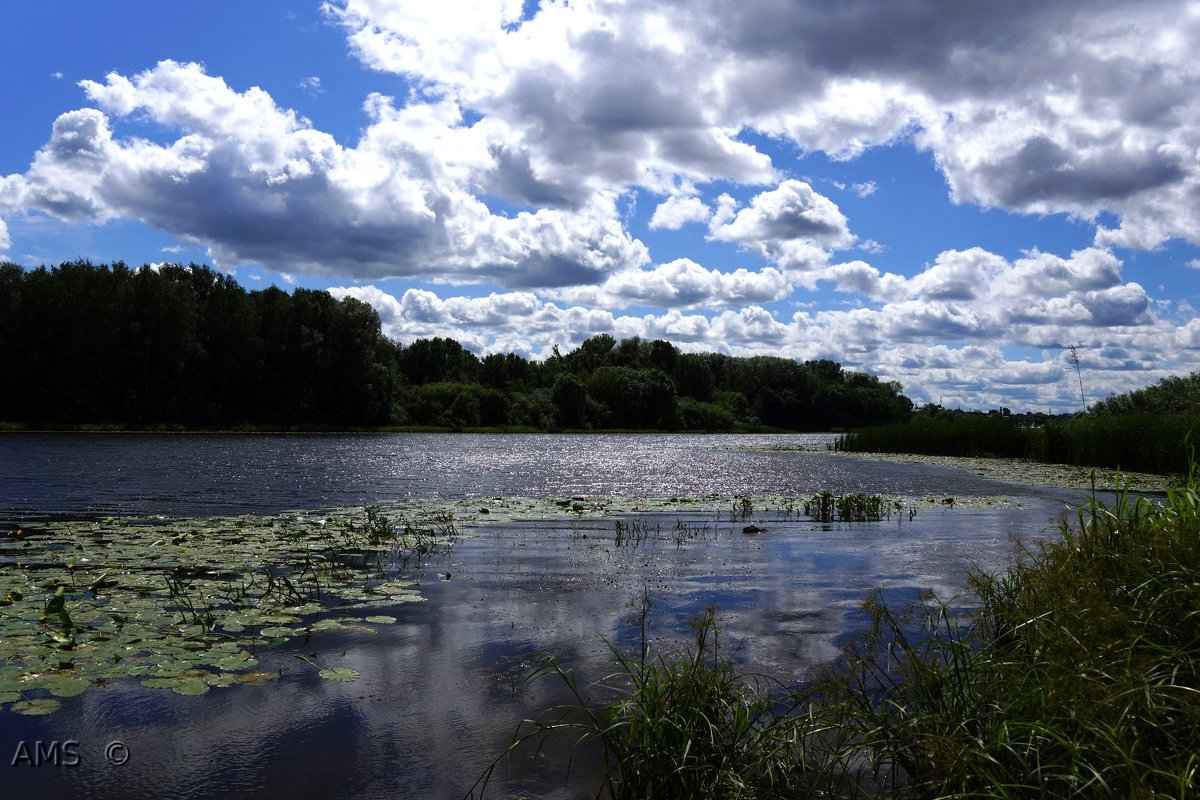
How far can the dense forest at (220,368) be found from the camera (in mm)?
68625

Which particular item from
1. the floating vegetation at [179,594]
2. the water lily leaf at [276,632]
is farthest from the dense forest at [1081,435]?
the water lily leaf at [276,632]

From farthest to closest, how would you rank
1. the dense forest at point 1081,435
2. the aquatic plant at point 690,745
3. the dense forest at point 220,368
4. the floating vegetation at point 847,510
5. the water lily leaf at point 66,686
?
the dense forest at point 220,368, the dense forest at point 1081,435, the floating vegetation at point 847,510, the water lily leaf at point 66,686, the aquatic plant at point 690,745

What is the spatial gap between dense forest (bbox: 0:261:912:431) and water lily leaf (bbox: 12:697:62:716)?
72981 mm

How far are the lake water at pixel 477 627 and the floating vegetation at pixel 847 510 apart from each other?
546mm

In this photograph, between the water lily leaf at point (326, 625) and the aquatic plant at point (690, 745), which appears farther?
the water lily leaf at point (326, 625)

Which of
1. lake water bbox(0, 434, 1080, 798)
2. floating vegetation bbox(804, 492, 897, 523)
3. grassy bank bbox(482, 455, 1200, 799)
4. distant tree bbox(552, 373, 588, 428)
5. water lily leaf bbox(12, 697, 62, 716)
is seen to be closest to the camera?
grassy bank bbox(482, 455, 1200, 799)

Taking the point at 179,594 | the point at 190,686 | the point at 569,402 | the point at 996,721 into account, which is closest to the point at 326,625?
the point at 190,686

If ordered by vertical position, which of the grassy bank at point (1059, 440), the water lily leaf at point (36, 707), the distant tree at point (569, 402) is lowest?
the water lily leaf at point (36, 707)

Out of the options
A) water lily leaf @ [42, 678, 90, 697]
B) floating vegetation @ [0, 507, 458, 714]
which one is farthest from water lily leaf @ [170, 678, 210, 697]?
water lily leaf @ [42, 678, 90, 697]

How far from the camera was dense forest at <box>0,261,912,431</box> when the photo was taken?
225 feet

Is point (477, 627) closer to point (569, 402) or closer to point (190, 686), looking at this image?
point (190, 686)

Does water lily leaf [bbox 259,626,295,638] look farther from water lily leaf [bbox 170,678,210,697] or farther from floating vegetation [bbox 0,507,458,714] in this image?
water lily leaf [bbox 170,678,210,697]

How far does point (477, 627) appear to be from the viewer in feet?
30.1

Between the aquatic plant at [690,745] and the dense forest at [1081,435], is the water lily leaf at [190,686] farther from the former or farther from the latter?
the dense forest at [1081,435]
